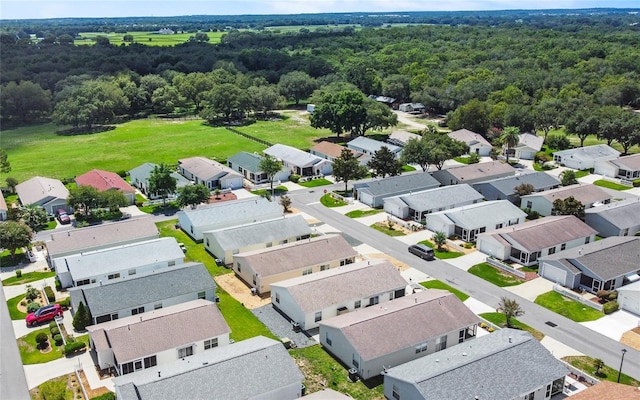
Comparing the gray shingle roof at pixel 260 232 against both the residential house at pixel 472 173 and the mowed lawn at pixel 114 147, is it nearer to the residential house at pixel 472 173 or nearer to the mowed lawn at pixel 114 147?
the residential house at pixel 472 173

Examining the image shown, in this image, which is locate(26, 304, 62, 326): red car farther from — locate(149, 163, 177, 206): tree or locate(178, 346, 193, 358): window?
locate(149, 163, 177, 206): tree

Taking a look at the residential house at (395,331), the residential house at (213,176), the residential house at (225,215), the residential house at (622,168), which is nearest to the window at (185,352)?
the residential house at (395,331)

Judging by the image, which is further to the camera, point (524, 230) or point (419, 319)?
point (524, 230)

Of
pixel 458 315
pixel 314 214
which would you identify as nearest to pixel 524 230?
pixel 458 315

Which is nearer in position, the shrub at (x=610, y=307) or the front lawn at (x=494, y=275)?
the shrub at (x=610, y=307)

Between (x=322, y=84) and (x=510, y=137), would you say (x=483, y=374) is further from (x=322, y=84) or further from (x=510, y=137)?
(x=322, y=84)

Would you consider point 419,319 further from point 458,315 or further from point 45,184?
point 45,184

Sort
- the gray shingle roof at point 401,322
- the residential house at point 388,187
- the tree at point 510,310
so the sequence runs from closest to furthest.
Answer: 1. the gray shingle roof at point 401,322
2. the tree at point 510,310
3. the residential house at point 388,187

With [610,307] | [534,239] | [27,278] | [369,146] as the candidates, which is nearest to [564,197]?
[534,239]
